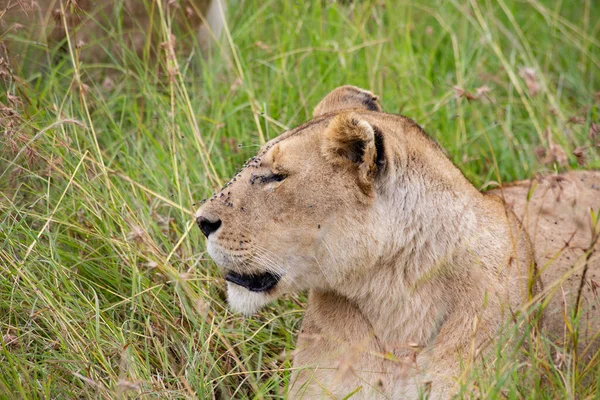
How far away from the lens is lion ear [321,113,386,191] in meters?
2.93

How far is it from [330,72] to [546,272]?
7.43 ft

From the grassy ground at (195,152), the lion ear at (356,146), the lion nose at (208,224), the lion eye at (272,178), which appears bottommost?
the grassy ground at (195,152)

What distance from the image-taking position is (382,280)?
10.2ft

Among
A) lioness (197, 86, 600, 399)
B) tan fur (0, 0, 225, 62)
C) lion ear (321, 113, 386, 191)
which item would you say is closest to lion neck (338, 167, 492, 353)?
lioness (197, 86, 600, 399)

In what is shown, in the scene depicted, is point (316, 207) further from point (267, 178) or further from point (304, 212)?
point (267, 178)

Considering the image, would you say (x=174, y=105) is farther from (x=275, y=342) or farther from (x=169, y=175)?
(x=275, y=342)

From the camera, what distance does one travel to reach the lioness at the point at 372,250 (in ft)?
9.95

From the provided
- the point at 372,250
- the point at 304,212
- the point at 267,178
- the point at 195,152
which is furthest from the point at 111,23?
the point at 372,250

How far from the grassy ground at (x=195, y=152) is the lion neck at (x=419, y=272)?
32cm

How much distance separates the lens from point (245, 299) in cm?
326

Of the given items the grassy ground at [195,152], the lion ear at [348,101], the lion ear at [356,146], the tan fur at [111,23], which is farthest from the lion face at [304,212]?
the tan fur at [111,23]

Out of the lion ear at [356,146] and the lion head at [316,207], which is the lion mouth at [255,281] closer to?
the lion head at [316,207]

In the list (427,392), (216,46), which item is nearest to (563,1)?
(216,46)

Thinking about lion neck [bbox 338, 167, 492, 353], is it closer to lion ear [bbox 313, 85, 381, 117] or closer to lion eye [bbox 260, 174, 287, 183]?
lion eye [bbox 260, 174, 287, 183]
